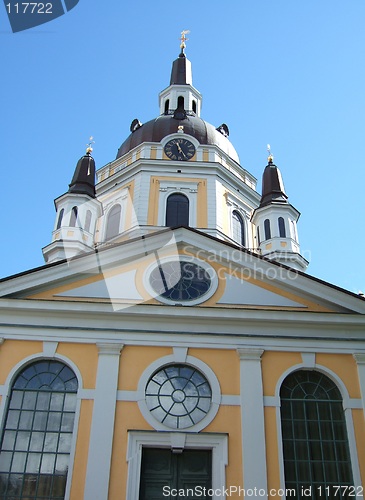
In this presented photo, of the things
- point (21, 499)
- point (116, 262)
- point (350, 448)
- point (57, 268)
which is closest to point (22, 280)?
point (57, 268)

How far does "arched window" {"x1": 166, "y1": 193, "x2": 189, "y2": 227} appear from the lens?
76.8ft

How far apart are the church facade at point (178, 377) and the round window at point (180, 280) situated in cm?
3

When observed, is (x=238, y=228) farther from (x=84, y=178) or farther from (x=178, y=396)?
(x=178, y=396)

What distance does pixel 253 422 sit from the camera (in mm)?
13117

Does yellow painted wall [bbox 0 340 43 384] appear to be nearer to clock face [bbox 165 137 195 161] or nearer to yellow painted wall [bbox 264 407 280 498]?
yellow painted wall [bbox 264 407 280 498]

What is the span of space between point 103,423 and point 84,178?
1333cm

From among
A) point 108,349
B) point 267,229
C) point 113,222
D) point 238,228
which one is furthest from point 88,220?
point 108,349

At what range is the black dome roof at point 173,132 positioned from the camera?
2736cm

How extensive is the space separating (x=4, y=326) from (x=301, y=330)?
8037 mm

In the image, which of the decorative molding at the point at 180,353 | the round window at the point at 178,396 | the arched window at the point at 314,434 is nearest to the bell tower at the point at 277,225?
the arched window at the point at 314,434

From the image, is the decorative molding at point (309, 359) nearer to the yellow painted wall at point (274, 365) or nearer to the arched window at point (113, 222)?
the yellow painted wall at point (274, 365)

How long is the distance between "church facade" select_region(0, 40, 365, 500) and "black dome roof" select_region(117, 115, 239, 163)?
12252 mm

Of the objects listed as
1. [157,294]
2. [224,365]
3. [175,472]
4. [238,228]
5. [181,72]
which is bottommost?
[175,472]

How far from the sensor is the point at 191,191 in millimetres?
24281
